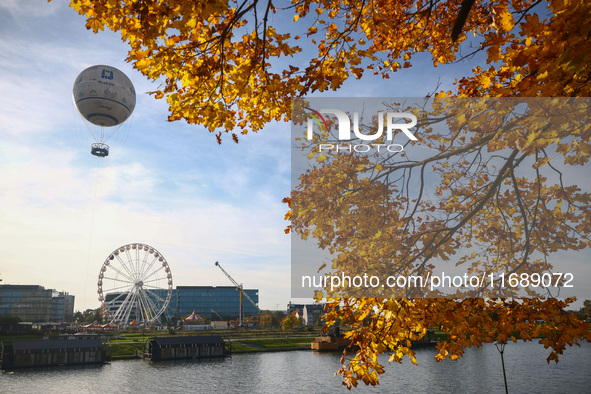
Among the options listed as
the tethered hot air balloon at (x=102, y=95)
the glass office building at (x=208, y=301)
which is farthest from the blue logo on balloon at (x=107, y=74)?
the glass office building at (x=208, y=301)

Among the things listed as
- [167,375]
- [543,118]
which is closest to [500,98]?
[543,118]

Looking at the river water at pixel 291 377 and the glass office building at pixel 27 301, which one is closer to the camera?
the river water at pixel 291 377

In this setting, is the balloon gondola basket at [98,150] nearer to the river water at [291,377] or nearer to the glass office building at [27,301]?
the river water at [291,377]

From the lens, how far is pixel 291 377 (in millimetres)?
44375

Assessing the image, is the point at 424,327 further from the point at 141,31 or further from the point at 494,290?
the point at 141,31

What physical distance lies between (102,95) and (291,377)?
126ft

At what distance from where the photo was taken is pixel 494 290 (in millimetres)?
5684

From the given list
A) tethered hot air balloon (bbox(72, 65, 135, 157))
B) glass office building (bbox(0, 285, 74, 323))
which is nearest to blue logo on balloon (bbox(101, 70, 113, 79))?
tethered hot air balloon (bbox(72, 65, 135, 157))

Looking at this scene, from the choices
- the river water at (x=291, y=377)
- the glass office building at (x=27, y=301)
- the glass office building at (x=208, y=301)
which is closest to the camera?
the river water at (x=291, y=377)

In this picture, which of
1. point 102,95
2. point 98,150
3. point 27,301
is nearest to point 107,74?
point 102,95

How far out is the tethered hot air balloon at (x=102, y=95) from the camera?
51938 mm

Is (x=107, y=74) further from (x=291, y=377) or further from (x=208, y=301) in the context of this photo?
(x=208, y=301)

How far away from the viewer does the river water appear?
36875mm

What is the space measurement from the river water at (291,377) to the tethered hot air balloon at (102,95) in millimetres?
29631
